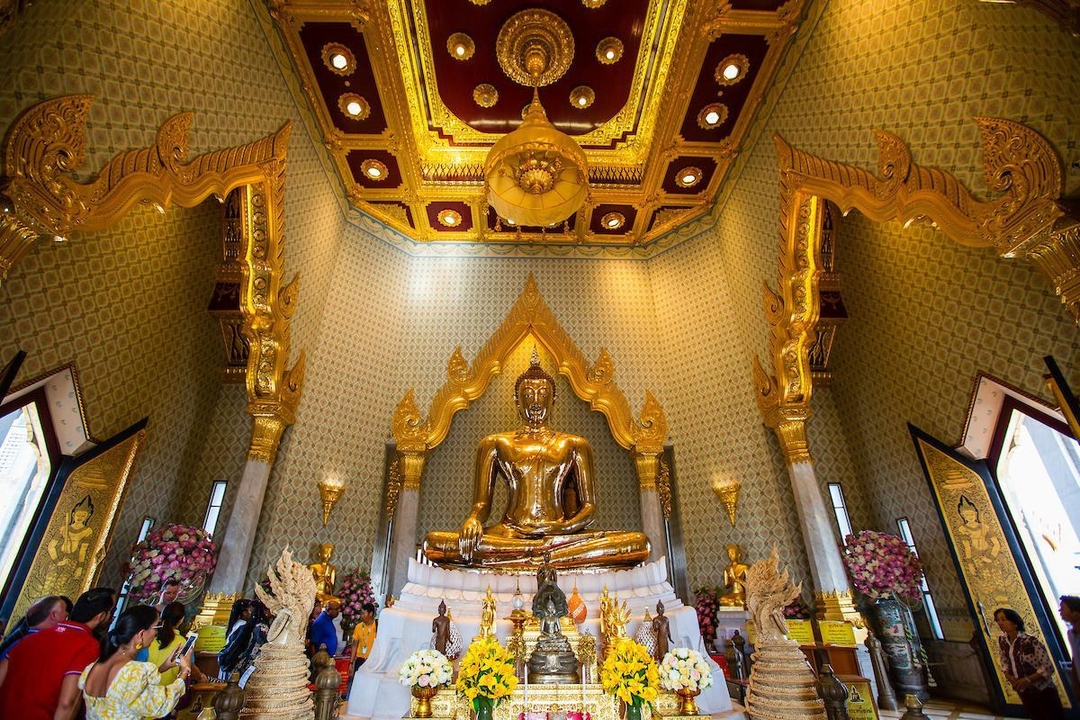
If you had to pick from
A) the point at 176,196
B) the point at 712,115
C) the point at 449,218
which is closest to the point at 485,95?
the point at 449,218

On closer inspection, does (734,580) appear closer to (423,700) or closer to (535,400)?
(535,400)

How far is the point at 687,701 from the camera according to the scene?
326 centimetres

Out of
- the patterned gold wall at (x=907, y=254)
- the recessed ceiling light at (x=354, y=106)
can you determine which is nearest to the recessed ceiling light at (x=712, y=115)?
the patterned gold wall at (x=907, y=254)

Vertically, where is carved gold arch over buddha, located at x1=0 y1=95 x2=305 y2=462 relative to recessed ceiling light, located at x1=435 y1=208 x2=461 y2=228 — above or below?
below

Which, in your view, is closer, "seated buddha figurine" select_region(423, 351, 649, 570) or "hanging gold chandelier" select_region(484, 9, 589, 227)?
"seated buddha figurine" select_region(423, 351, 649, 570)

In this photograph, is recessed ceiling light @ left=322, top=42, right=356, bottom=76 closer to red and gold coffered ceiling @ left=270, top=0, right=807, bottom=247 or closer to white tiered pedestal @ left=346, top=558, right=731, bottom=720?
red and gold coffered ceiling @ left=270, top=0, right=807, bottom=247

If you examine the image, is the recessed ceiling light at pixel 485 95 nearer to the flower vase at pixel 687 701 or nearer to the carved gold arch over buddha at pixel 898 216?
the carved gold arch over buddha at pixel 898 216

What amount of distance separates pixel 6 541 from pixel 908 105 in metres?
9.38

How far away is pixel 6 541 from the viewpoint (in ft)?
17.1

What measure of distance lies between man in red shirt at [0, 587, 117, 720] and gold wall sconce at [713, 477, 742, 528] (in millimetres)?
6638

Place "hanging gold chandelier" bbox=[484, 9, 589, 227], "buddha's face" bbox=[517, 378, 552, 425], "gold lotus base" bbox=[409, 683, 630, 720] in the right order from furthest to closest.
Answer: "buddha's face" bbox=[517, 378, 552, 425] → "hanging gold chandelier" bbox=[484, 9, 589, 227] → "gold lotus base" bbox=[409, 683, 630, 720]

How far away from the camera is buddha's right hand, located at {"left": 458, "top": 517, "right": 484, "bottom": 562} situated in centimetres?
491

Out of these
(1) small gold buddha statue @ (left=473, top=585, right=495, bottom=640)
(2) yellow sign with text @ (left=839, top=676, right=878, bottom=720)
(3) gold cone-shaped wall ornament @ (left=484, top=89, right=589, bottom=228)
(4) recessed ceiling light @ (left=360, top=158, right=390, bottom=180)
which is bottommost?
(2) yellow sign with text @ (left=839, top=676, right=878, bottom=720)

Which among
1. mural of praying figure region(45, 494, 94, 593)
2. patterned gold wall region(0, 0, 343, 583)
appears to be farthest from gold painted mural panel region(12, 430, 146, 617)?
patterned gold wall region(0, 0, 343, 583)
